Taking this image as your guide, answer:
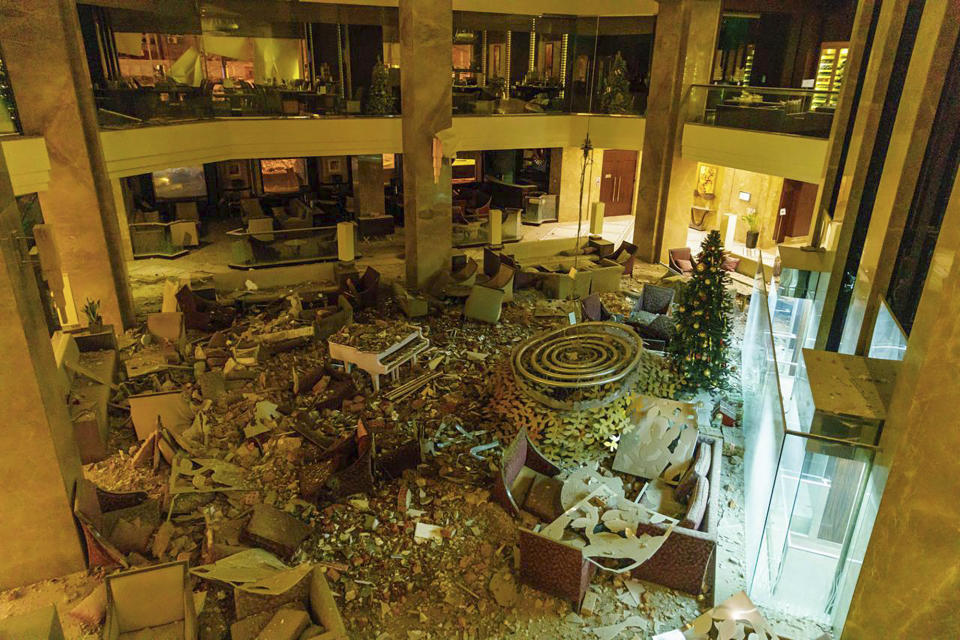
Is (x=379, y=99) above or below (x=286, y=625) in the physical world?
above

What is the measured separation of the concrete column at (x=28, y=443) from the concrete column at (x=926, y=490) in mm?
6830

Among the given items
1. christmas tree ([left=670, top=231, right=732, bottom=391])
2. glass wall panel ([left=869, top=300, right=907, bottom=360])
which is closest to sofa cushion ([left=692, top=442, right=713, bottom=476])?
christmas tree ([left=670, top=231, right=732, bottom=391])

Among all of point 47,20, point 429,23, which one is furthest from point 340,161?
point 47,20

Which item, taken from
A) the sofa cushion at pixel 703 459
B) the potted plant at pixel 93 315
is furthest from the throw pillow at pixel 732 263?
the potted plant at pixel 93 315

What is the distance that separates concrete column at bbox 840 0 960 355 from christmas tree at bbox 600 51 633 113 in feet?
36.9

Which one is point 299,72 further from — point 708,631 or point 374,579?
point 708,631

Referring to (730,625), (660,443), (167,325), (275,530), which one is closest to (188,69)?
(167,325)

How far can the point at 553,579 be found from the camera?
18.6ft

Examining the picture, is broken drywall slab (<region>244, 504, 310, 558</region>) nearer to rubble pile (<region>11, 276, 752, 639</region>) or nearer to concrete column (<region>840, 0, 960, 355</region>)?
rubble pile (<region>11, 276, 752, 639</region>)

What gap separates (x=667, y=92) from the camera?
50.3 feet

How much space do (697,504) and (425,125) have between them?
9.35m

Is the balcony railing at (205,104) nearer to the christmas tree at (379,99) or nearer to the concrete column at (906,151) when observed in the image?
the christmas tree at (379,99)

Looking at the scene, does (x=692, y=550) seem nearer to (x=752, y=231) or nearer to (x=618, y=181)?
(x=752, y=231)

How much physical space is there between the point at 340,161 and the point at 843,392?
18.0m
